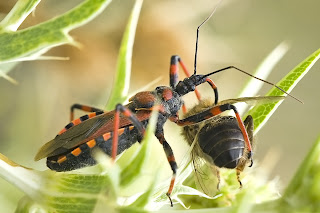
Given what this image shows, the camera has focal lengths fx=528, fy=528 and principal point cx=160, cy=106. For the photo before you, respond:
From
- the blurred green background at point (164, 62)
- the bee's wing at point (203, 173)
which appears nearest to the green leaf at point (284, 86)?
the bee's wing at point (203, 173)

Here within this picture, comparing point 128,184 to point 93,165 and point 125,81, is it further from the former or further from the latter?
point 125,81

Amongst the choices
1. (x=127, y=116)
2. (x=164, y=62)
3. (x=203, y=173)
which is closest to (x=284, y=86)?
(x=203, y=173)

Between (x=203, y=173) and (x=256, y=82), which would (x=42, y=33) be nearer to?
(x=203, y=173)

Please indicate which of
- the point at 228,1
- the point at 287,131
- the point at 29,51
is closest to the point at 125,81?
the point at 29,51

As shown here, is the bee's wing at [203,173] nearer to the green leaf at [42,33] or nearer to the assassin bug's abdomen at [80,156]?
the assassin bug's abdomen at [80,156]

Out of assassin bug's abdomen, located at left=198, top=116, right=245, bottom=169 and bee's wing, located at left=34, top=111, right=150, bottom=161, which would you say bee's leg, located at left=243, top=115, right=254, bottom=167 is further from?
bee's wing, located at left=34, top=111, right=150, bottom=161

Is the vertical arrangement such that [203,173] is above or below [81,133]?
below
